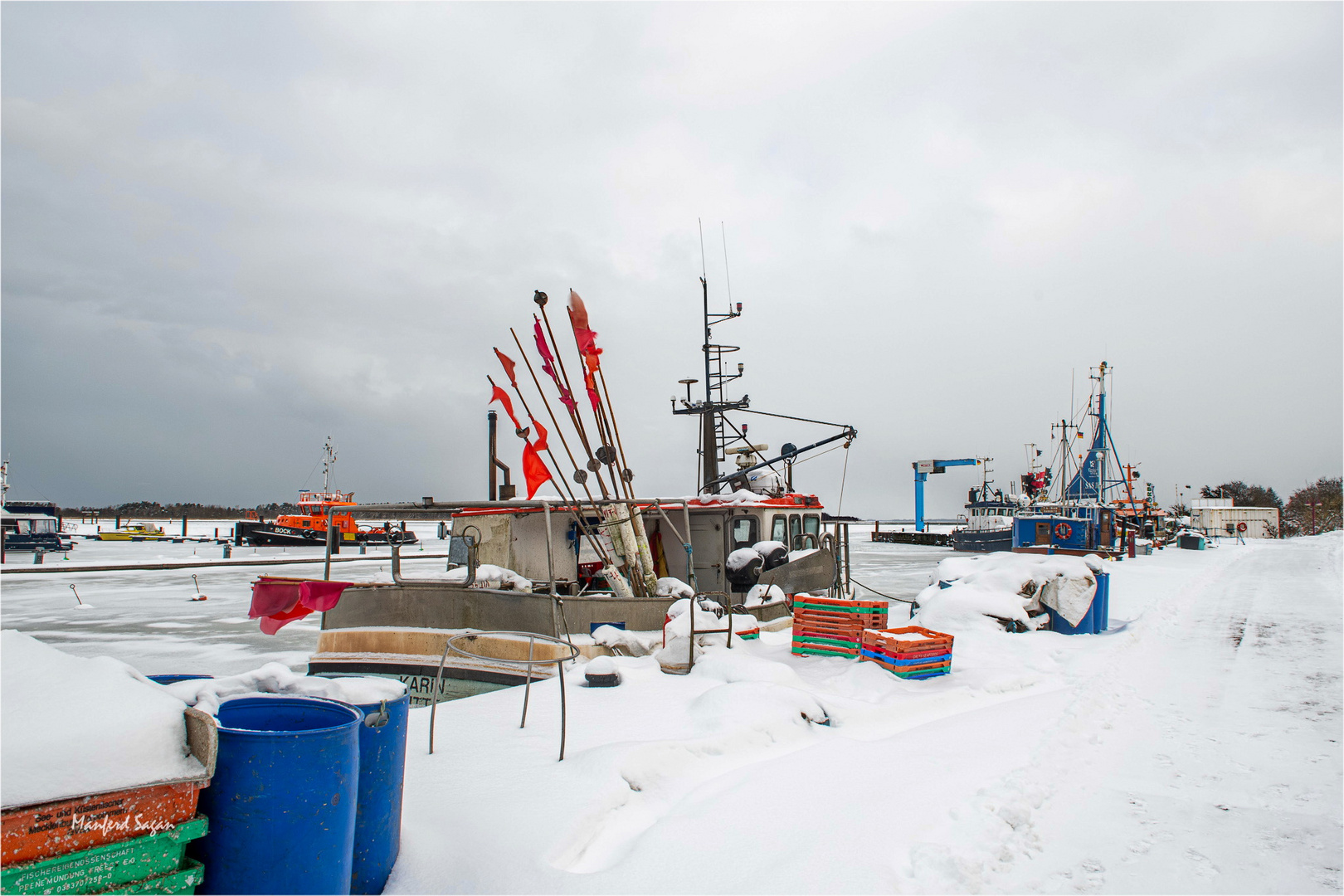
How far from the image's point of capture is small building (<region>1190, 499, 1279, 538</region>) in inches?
2525

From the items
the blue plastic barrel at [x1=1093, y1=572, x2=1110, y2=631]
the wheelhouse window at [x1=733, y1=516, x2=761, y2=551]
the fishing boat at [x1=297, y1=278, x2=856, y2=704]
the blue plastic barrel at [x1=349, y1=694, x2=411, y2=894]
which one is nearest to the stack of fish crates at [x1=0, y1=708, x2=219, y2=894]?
the blue plastic barrel at [x1=349, y1=694, x2=411, y2=894]

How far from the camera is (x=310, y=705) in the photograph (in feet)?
8.78

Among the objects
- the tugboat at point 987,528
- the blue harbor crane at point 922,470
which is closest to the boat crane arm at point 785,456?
the tugboat at point 987,528

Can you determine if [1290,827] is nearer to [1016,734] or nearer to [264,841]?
[1016,734]

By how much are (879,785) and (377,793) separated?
2.91 meters

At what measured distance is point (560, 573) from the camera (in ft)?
28.8

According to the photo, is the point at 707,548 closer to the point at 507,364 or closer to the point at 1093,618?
the point at 507,364

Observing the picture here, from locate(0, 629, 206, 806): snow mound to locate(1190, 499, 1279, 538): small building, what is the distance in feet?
248

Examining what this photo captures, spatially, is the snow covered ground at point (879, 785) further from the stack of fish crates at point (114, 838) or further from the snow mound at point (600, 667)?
the stack of fish crates at point (114, 838)

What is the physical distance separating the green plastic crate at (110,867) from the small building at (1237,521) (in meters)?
75.5

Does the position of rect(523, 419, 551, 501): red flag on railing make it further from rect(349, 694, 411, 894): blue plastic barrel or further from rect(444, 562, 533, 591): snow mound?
rect(349, 694, 411, 894): blue plastic barrel

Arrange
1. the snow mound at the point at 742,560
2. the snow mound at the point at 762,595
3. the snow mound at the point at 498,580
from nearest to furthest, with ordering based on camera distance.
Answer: the snow mound at the point at 498,580 → the snow mound at the point at 742,560 → the snow mound at the point at 762,595

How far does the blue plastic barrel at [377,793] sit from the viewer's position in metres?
2.81

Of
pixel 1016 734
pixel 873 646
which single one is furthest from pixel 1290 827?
pixel 873 646
